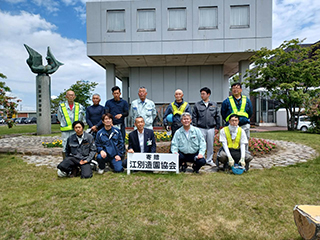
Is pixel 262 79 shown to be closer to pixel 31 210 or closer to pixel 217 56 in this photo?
pixel 217 56

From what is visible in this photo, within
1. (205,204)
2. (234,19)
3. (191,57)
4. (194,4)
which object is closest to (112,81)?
(191,57)

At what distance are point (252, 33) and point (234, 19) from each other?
160 centimetres

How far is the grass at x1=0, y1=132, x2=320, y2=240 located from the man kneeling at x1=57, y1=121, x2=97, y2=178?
0.22 metres

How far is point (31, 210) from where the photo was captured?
2.94m

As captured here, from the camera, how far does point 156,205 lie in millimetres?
3049

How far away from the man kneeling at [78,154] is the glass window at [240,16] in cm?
1360

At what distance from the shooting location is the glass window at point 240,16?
47.0ft

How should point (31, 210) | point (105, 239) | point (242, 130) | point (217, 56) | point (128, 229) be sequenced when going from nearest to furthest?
1. point (105, 239)
2. point (128, 229)
3. point (31, 210)
4. point (242, 130)
5. point (217, 56)

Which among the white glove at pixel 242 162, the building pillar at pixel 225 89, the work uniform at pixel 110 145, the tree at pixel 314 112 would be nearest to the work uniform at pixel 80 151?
the work uniform at pixel 110 145

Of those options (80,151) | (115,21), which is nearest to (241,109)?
(80,151)

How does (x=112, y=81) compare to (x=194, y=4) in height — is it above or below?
below

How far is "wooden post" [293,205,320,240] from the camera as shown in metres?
1.86

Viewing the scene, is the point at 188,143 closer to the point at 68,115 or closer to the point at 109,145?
the point at 109,145

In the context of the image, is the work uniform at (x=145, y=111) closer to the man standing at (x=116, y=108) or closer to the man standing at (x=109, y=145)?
the man standing at (x=116, y=108)
